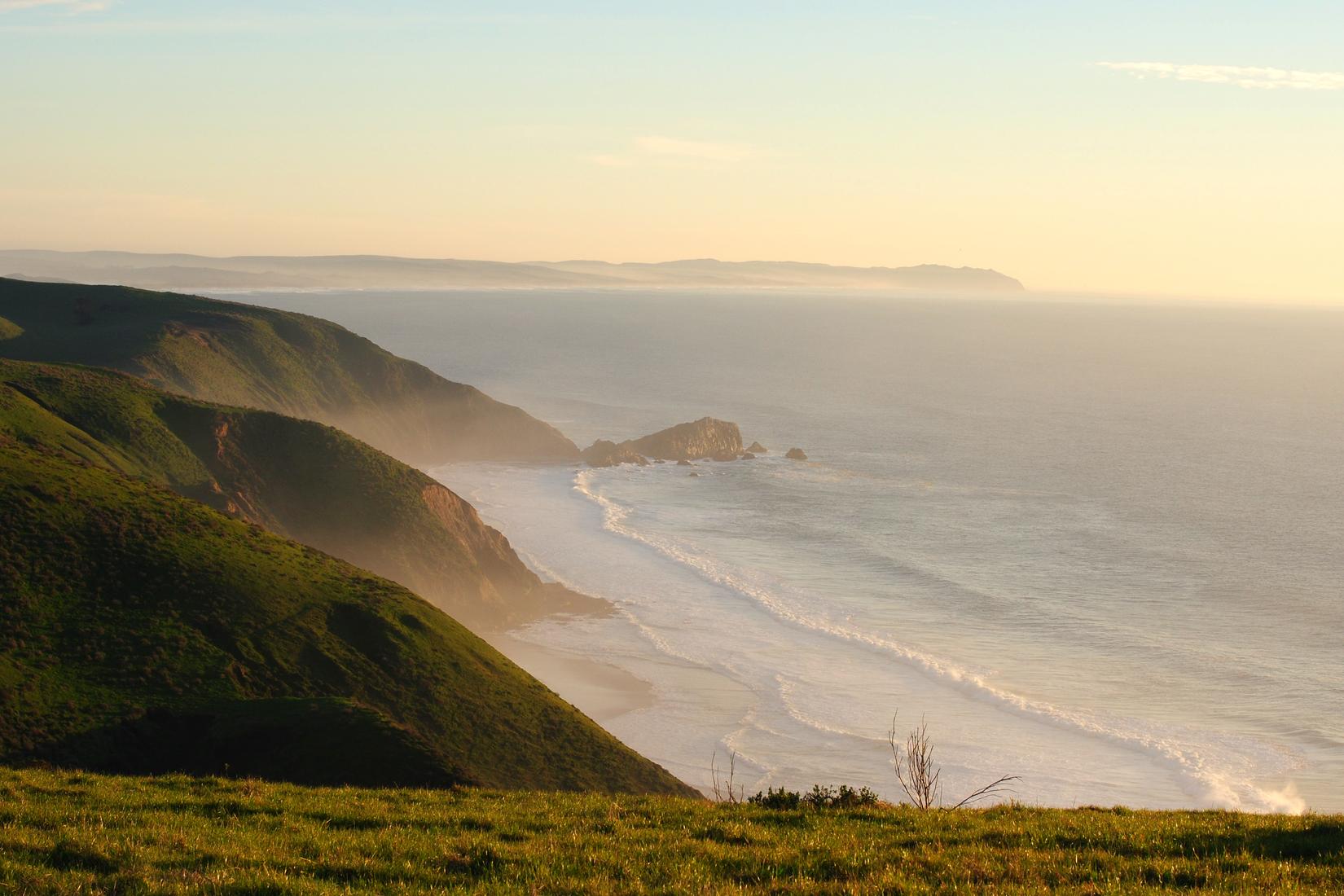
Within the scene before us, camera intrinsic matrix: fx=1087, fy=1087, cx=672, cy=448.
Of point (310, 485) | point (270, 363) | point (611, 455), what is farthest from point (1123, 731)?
point (270, 363)

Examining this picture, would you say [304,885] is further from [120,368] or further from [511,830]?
[120,368]

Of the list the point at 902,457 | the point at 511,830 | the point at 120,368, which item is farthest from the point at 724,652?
the point at 902,457

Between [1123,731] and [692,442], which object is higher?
[692,442]

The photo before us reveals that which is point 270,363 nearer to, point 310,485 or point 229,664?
point 310,485

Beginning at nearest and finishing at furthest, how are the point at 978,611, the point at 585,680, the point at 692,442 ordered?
the point at 585,680 → the point at 978,611 → the point at 692,442

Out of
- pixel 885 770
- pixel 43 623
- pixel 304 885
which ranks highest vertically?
pixel 304 885

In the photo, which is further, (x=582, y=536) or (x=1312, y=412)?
(x=1312, y=412)
